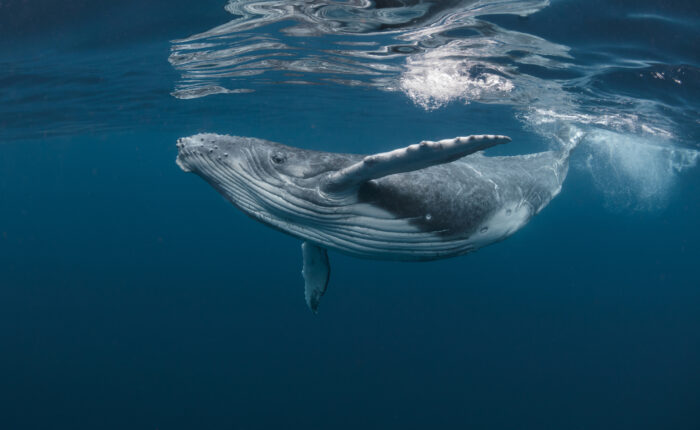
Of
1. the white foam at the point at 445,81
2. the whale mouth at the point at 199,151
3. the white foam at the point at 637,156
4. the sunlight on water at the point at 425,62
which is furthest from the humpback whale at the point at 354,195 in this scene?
the white foam at the point at 637,156

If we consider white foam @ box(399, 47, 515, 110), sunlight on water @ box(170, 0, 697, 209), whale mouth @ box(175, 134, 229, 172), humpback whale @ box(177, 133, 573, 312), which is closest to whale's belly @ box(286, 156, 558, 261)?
humpback whale @ box(177, 133, 573, 312)

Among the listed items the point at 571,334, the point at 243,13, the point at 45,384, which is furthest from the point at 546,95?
the point at 45,384

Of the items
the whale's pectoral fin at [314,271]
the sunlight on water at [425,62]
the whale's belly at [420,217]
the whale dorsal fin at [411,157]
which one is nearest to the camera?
the whale dorsal fin at [411,157]

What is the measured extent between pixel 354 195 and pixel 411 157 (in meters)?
0.91

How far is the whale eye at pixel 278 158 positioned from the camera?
11.5 ft

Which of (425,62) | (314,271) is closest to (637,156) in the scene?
(425,62)

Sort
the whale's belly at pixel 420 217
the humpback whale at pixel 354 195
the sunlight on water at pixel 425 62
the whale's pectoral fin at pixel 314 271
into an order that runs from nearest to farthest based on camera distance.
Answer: the humpback whale at pixel 354 195
the whale's belly at pixel 420 217
the whale's pectoral fin at pixel 314 271
the sunlight on water at pixel 425 62

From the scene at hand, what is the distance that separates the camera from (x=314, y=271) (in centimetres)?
539

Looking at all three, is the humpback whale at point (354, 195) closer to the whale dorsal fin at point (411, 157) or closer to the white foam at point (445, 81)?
the whale dorsal fin at point (411, 157)

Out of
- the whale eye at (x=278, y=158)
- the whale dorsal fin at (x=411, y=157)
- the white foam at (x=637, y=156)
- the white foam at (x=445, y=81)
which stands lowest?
Result: the white foam at (x=637, y=156)

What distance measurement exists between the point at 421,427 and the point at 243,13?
53.7 ft

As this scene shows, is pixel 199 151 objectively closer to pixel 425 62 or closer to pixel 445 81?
pixel 425 62

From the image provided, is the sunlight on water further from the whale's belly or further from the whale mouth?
the whale mouth

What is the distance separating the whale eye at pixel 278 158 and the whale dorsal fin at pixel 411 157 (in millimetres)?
561
